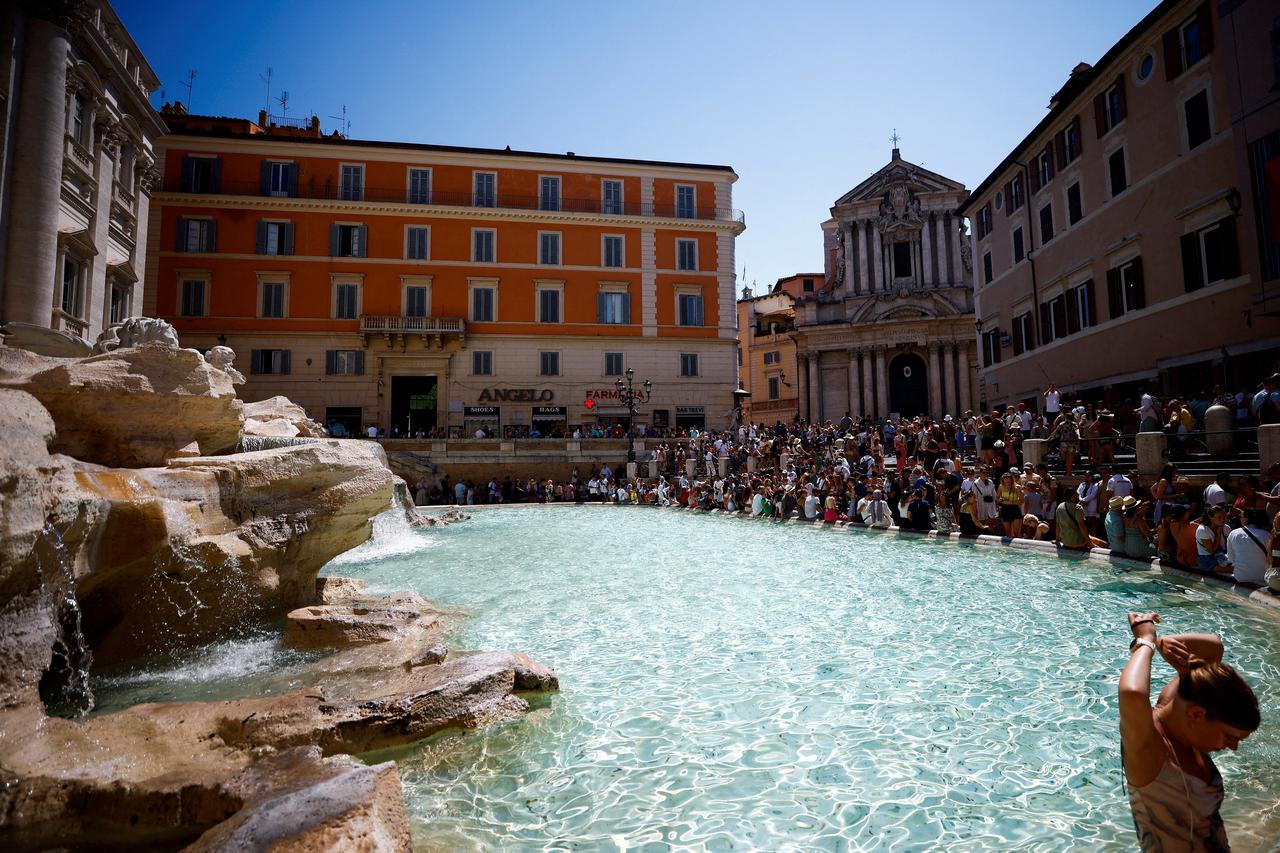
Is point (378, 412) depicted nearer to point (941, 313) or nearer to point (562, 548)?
point (562, 548)

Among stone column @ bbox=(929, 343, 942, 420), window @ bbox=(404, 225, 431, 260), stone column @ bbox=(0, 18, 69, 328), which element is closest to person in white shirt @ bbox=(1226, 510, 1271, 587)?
stone column @ bbox=(0, 18, 69, 328)

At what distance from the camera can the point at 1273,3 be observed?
13.6m

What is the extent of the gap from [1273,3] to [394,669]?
19.7 meters

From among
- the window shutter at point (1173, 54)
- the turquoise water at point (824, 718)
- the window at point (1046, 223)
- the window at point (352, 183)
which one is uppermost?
the window at point (352, 183)

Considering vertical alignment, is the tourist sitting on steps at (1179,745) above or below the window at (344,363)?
below

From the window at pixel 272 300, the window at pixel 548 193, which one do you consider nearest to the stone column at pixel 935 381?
the window at pixel 548 193

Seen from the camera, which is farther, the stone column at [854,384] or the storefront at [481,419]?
the stone column at [854,384]

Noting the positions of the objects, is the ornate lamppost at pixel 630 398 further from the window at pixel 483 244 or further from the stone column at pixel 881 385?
the stone column at pixel 881 385

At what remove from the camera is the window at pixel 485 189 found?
1364 inches

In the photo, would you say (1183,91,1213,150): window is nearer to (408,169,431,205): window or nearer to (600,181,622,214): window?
(600,181,622,214): window

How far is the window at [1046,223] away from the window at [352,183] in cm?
2953

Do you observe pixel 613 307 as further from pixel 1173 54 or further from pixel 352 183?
pixel 1173 54

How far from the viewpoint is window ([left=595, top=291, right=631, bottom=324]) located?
35.0 metres

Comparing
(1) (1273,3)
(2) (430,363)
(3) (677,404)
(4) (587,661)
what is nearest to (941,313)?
(3) (677,404)
